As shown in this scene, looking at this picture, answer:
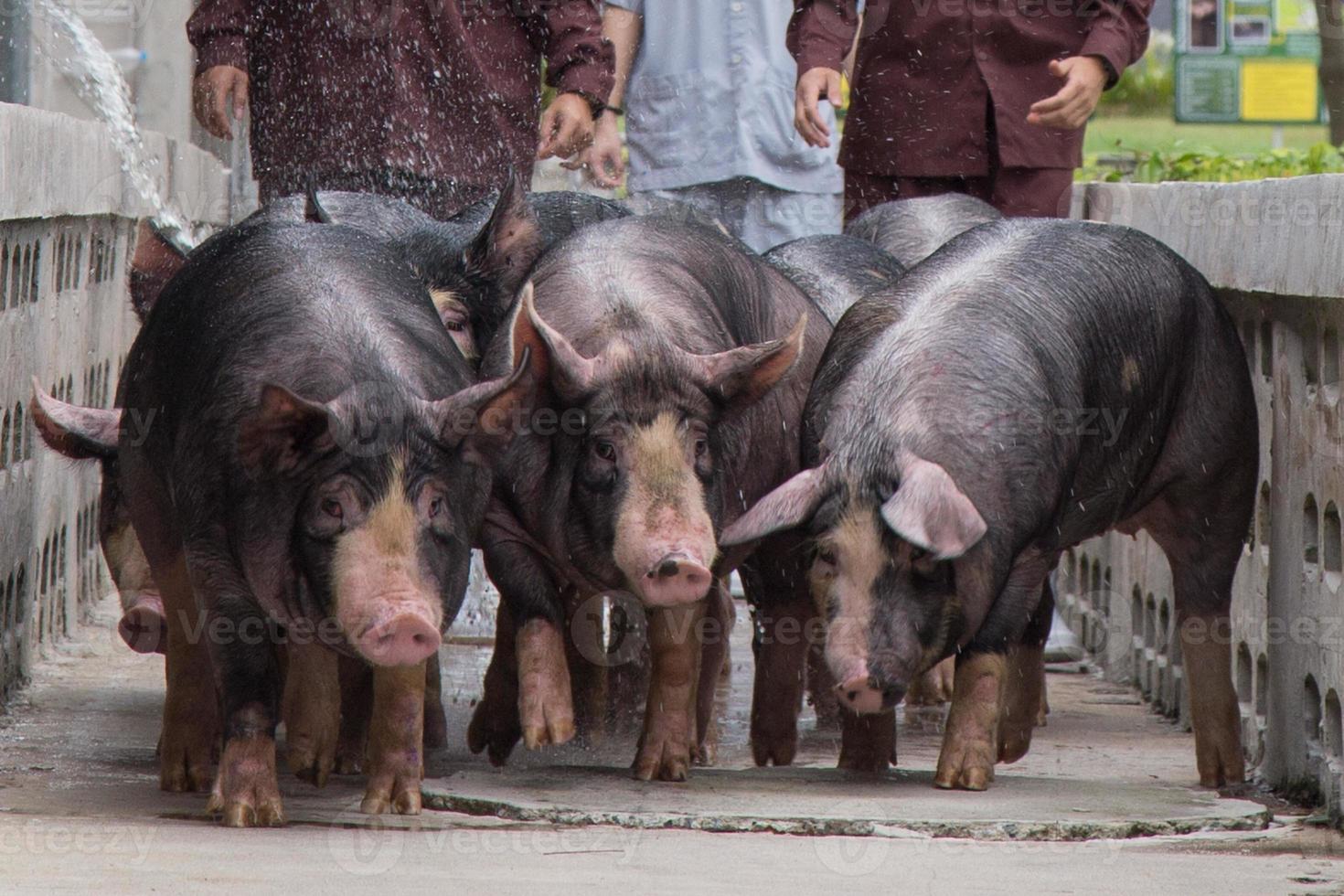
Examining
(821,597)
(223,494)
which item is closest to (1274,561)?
(821,597)

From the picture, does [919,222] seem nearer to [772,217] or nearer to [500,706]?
[772,217]

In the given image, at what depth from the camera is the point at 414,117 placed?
274 inches

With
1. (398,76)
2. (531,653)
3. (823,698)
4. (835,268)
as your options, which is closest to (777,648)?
(531,653)

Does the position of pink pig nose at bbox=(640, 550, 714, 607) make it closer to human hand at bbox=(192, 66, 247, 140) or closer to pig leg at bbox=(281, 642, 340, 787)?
pig leg at bbox=(281, 642, 340, 787)

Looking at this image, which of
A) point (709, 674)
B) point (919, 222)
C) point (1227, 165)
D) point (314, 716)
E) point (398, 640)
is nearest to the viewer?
point (398, 640)

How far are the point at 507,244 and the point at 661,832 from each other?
188 cm

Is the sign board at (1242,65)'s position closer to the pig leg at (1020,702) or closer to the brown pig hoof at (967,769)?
the pig leg at (1020,702)

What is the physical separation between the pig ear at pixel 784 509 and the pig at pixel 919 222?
72.1 inches

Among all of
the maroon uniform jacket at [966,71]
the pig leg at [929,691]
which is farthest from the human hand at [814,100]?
the pig leg at [929,691]

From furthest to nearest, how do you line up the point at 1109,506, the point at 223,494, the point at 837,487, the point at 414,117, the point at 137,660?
the point at 137,660, the point at 414,117, the point at 1109,506, the point at 837,487, the point at 223,494

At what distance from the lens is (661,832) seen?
15.0ft

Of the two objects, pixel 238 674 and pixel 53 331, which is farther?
pixel 53 331

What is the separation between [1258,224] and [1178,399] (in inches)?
19.5

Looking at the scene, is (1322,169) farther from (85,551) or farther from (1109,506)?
(85,551)
